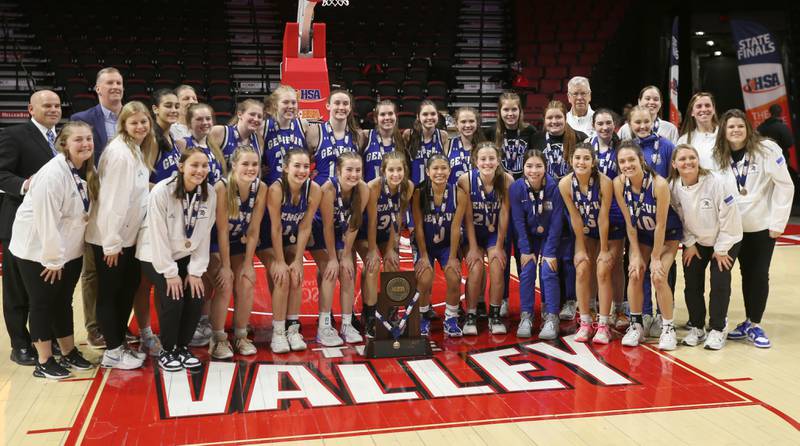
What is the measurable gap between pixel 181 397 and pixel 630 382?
7.95 feet

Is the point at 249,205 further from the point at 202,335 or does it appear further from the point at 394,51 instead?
the point at 394,51

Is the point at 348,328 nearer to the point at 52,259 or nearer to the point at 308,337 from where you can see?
the point at 308,337

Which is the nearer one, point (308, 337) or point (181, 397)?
point (181, 397)

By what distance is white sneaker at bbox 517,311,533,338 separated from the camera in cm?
484

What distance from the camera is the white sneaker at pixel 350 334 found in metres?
4.77

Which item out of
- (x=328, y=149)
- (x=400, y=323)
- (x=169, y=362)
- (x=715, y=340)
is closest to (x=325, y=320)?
(x=400, y=323)

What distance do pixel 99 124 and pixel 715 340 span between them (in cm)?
415

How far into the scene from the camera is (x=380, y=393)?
149 inches

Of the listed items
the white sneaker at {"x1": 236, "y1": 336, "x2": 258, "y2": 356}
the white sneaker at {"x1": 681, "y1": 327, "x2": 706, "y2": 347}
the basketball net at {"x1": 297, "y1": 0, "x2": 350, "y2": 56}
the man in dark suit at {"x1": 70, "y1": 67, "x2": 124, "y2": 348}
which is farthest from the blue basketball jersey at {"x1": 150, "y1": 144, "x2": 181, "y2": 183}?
the basketball net at {"x1": 297, "y1": 0, "x2": 350, "y2": 56}

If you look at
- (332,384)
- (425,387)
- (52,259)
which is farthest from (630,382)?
(52,259)

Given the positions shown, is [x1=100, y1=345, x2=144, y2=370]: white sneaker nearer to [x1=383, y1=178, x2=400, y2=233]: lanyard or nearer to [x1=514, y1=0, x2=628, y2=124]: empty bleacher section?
[x1=383, y1=178, x2=400, y2=233]: lanyard

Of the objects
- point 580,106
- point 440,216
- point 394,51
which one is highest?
point 394,51

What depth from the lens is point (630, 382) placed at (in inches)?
155

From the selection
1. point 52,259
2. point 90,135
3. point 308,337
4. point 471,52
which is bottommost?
point 308,337
